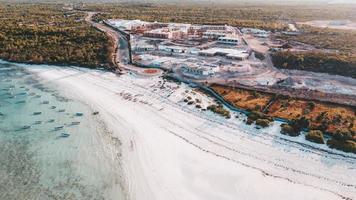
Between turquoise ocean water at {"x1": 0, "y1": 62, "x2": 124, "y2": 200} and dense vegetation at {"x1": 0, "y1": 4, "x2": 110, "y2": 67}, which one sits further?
dense vegetation at {"x1": 0, "y1": 4, "x2": 110, "y2": 67}

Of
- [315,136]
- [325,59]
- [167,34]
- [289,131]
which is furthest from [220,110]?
[167,34]

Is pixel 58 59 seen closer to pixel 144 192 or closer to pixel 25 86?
pixel 25 86

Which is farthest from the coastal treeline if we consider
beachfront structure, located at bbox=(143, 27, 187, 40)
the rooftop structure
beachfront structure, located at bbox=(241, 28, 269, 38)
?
the rooftop structure

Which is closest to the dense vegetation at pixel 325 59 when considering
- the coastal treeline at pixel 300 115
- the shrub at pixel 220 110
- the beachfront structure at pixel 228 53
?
the beachfront structure at pixel 228 53

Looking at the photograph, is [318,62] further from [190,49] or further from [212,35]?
[212,35]

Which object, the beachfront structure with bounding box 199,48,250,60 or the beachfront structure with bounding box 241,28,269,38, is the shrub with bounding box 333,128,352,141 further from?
the beachfront structure with bounding box 241,28,269,38

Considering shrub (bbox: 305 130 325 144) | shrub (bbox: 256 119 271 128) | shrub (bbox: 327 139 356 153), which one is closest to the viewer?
shrub (bbox: 327 139 356 153)
